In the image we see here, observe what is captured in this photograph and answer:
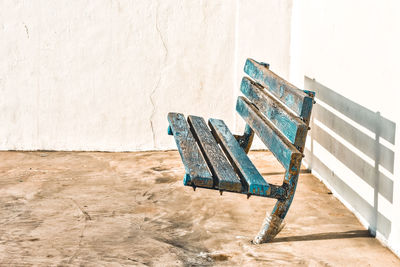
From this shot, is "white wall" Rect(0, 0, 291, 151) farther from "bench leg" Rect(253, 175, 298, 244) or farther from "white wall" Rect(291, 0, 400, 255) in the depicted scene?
"bench leg" Rect(253, 175, 298, 244)

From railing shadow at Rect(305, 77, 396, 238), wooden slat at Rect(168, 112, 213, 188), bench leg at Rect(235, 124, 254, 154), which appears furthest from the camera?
bench leg at Rect(235, 124, 254, 154)

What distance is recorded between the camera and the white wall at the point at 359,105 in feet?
9.95

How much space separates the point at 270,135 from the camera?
10.9 ft

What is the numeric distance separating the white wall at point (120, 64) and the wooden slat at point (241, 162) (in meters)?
1.30

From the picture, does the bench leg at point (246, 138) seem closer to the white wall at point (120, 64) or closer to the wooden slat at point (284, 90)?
the wooden slat at point (284, 90)

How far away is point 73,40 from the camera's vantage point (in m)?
5.28

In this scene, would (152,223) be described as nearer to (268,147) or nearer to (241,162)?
(241,162)

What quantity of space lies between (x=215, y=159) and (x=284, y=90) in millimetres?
581

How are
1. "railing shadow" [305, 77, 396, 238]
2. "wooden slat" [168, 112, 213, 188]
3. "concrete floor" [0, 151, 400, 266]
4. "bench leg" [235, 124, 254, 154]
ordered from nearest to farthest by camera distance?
1. "wooden slat" [168, 112, 213, 188]
2. "concrete floor" [0, 151, 400, 266]
3. "railing shadow" [305, 77, 396, 238]
4. "bench leg" [235, 124, 254, 154]

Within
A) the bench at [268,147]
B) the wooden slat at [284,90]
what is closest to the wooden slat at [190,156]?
the bench at [268,147]

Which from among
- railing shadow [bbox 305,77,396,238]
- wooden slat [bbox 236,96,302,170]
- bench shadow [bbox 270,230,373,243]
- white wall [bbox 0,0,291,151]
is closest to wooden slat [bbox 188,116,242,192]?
wooden slat [bbox 236,96,302,170]

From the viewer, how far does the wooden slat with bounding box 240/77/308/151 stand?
2982mm

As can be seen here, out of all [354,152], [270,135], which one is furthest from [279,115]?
[354,152]

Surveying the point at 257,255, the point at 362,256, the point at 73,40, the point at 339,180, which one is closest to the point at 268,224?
the point at 257,255
